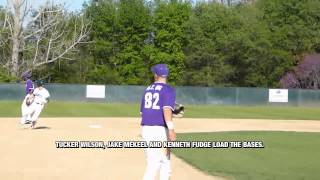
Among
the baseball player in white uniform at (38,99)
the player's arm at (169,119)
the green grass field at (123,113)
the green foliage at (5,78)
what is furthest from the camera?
the green foliage at (5,78)

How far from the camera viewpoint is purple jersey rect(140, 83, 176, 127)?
8.01 meters

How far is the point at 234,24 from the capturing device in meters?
70.3

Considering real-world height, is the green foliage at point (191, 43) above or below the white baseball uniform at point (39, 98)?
above

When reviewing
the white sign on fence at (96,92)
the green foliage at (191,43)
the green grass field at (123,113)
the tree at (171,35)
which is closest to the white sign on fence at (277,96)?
→ the green grass field at (123,113)

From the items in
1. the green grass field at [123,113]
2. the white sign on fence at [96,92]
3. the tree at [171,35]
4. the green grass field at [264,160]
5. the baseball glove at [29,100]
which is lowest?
the green grass field at [123,113]

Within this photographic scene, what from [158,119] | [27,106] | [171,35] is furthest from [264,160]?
[171,35]

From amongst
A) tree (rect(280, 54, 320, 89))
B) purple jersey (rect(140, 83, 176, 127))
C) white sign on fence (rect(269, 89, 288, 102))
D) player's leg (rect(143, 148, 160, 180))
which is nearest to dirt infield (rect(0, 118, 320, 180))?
player's leg (rect(143, 148, 160, 180))

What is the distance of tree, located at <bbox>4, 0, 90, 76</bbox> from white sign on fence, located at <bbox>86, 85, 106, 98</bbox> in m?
14.6

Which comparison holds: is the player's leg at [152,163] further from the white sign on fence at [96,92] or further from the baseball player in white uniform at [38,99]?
the white sign on fence at [96,92]

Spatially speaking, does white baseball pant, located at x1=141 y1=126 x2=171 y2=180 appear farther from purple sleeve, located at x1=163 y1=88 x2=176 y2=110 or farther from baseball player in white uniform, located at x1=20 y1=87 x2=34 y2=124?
baseball player in white uniform, located at x1=20 y1=87 x2=34 y2=124

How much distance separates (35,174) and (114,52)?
6090cm

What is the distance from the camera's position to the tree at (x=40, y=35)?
6097 cm

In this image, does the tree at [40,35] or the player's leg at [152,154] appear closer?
the player's leg at [152,154]

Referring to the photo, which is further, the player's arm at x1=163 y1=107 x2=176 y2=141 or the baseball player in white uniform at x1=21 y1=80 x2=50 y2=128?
the baseball player in white uniform at x1=21 y1=80 x2=50 y2=128
